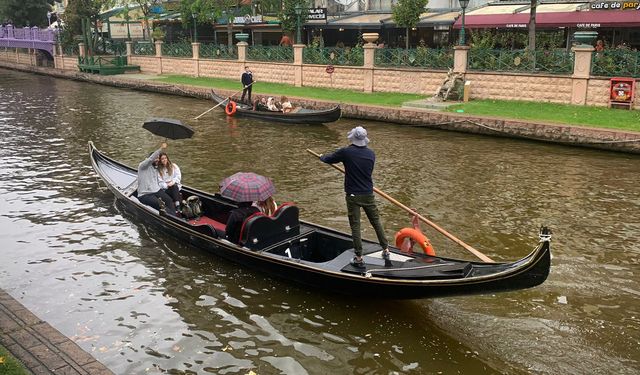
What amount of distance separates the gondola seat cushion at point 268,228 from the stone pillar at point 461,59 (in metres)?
16.5

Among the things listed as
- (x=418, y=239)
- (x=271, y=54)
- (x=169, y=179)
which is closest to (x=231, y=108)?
(x=271, y=54)

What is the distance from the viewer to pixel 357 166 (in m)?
7.90

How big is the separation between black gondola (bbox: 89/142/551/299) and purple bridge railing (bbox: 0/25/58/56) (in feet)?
138

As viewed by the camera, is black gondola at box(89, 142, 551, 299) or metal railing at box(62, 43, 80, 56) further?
metal railing at box(62, 43, 80, 56)

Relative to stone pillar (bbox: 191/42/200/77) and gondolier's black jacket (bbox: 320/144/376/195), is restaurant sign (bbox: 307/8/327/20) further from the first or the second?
gondolier's black jacket (bbox: 320/144/376/195)

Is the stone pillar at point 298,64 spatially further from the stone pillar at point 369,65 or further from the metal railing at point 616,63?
the metal railing at point 616,63

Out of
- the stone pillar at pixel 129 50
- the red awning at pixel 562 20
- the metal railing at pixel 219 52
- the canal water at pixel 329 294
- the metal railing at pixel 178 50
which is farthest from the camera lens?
the stone pillar at pixel 129 50

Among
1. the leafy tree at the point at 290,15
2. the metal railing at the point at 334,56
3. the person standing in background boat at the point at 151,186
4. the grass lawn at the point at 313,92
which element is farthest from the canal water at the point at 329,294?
the leafy tree at the point at 290,15

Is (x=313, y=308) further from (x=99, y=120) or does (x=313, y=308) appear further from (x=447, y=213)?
(x=99, y=120)

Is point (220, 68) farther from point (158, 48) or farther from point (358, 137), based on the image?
point (358, 137)

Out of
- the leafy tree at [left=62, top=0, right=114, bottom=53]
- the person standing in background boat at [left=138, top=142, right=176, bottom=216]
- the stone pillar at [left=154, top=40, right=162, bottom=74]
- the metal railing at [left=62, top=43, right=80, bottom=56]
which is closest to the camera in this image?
the person standing in background boat at [left=138, top=142, right=176, bottom=216]

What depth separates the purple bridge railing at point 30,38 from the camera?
47.0 m

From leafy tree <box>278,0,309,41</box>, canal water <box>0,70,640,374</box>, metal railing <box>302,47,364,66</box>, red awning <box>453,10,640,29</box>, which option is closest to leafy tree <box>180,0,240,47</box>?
leafy tree <box>278,0,309,41</box>

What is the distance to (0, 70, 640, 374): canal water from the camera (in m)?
7.05
